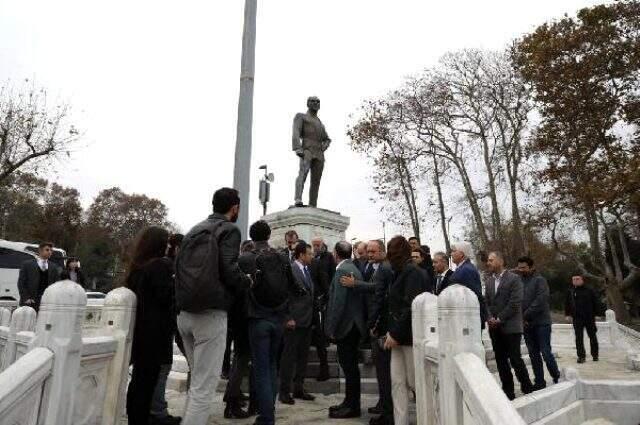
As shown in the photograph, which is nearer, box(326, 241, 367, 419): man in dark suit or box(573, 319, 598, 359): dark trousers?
box(326, 241, 367, 419): man in dark suit

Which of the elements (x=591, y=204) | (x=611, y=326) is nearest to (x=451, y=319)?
(x=611, y=326)

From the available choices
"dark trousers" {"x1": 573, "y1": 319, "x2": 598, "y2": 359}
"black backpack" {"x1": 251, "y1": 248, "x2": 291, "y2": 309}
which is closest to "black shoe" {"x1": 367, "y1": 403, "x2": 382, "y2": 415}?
"black backpack" {"x1": 251, "y1": 248, "x2": 291, "y2": 309}

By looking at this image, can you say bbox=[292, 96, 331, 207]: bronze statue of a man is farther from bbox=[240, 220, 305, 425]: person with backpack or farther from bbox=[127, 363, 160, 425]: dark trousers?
bbox=[127, 363, 160, 425]: dark trousers

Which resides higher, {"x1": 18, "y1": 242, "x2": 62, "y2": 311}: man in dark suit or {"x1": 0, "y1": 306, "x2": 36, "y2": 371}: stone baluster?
{"x1": 18, "y1": 242, "x2": 62, "y2": 311}: man in dark suit

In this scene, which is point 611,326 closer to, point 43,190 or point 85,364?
point 85,364

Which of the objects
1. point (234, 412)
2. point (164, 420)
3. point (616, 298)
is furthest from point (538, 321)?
point (616, 298)

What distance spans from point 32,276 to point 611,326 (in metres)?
15.4

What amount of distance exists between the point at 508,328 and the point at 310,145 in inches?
228

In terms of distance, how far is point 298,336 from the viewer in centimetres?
623

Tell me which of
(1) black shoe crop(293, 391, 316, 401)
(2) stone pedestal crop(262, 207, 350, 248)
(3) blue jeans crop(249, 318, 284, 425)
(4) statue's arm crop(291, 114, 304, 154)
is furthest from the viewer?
(4) statue's arm crop(291, 114, 304, 154)

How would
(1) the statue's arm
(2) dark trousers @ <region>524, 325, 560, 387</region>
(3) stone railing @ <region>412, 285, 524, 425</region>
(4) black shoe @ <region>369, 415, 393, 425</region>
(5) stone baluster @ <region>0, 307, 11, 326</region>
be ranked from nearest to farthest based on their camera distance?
(3) stone railing @ <region>412, 285, 524, 425</region> < (4) black shoe @ <region>369, 415, 393, 425</region> < (2) dark trousers @ <region>524, 325, 560, 387</region> < (5) stone baluster @ <region>0, 307, 11, 326</region> < (1) the statue's arm

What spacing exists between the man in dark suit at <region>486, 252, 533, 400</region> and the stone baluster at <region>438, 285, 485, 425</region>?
10.2 ft

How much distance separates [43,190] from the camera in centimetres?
4206

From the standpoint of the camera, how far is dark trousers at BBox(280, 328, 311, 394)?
6016 millimetres
